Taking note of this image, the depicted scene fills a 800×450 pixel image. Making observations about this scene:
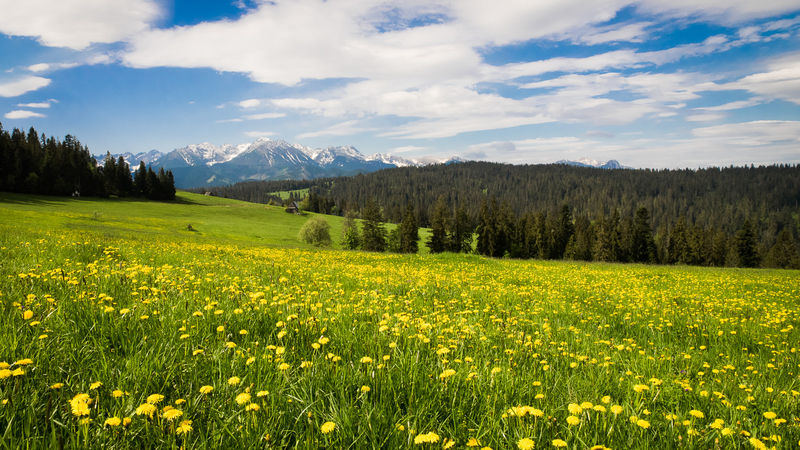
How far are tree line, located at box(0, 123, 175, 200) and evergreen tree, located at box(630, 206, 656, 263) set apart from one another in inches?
4981

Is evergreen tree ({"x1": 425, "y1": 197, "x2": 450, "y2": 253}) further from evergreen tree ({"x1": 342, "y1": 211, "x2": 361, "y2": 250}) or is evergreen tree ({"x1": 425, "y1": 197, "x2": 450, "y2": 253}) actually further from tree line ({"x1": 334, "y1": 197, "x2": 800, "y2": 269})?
evergreen tree ({"x1": 342, "y1": 211, "x2": 361, "y2": 250})

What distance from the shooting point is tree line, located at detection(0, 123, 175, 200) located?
269ft

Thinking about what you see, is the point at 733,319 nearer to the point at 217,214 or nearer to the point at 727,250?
the point at 727,250

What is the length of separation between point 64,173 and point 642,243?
141m

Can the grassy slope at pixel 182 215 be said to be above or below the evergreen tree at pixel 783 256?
above

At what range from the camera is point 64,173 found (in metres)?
91.6

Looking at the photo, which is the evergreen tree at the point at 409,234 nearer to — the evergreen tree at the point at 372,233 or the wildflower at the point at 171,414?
the evergreen tree at the point at 372,233

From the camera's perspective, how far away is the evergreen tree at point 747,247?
232ft

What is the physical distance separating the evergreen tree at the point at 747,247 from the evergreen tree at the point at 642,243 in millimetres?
14406

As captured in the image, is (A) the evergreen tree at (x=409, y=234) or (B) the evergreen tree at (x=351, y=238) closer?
(A) the evergreen tree at (x=409, y=234)

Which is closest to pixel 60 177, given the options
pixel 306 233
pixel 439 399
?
pixel 306 233

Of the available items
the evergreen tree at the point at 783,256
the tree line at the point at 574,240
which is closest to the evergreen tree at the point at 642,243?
the tree line at the point at 574,240

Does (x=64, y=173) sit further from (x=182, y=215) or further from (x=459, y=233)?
(x=459, y=233)

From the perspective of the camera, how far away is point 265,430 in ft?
6.63
